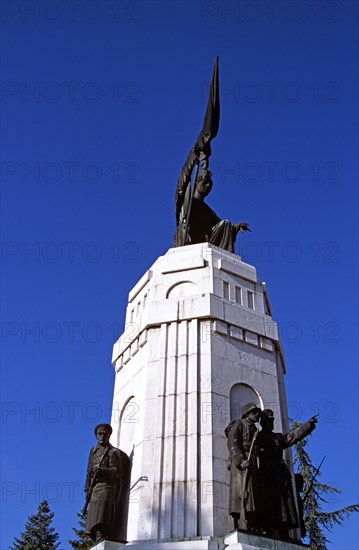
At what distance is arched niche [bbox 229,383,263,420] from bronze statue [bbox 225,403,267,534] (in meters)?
0.94

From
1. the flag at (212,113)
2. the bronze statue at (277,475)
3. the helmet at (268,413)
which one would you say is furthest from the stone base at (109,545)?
the flag at (212,113)

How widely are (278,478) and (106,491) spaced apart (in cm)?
343

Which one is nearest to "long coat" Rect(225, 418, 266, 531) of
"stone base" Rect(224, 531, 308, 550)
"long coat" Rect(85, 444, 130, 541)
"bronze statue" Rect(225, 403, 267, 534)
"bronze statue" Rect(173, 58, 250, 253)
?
"bronze statue" Rect(225, 403, 267, 534)

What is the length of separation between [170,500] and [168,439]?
1267mm

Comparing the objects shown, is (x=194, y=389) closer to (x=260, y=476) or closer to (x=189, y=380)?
(x=189, y=380)

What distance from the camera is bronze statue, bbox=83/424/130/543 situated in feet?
37.6

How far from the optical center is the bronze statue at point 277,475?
448 inches

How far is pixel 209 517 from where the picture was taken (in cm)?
1107

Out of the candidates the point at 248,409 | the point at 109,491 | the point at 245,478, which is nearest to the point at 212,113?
the point at 248,409

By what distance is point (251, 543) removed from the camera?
1030cm

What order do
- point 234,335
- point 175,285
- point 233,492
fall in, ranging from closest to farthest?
point 233,492
point 234,335
point 175,285

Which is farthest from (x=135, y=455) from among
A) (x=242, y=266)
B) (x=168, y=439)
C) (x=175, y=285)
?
(x=242, y=266)

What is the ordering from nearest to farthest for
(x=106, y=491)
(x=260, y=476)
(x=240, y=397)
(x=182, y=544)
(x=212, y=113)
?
(x=182, y=544) → (x=260, y=476) → (x=106, y=491) → (x=240, y=397) → (x=212, y=113)

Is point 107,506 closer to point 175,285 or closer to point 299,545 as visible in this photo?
point 299,545
